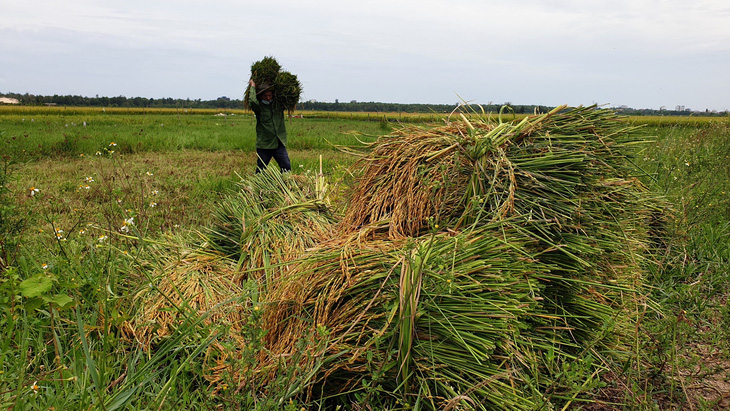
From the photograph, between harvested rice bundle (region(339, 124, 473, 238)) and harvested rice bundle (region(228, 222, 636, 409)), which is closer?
harvested rice bundle (region(228, 222, 636, 409))

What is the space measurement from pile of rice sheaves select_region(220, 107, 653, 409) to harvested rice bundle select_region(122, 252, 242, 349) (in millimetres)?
419

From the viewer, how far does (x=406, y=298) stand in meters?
1.77

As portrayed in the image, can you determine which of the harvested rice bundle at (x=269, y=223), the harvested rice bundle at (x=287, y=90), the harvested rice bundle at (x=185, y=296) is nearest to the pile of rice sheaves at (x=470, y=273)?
the harvested rice bundle at (x=269, y=223)

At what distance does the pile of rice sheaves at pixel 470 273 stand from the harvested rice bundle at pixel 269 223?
30cm

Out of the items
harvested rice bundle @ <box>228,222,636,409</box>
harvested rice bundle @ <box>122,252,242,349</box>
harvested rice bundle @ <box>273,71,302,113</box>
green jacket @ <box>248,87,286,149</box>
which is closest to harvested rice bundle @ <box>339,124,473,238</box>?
harvested rice bundle @ <box>228,222,636,409</box>

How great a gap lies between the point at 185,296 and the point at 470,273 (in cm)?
179

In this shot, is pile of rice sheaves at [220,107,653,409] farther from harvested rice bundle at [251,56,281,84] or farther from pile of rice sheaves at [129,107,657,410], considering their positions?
harvested rice bundle at [251,56,281,84]

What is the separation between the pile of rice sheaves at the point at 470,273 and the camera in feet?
6.13

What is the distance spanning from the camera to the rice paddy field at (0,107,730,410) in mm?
1865

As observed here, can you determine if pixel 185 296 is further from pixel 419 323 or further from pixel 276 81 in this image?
pixel 276 81

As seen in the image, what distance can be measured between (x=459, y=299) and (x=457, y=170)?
0.86 m

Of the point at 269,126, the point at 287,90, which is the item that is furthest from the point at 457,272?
the point at 287,90

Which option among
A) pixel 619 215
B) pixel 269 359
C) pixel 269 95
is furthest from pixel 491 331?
pixel 269 95

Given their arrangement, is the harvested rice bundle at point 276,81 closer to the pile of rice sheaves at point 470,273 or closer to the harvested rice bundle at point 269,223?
the harvested rice bundle at point 269,223
